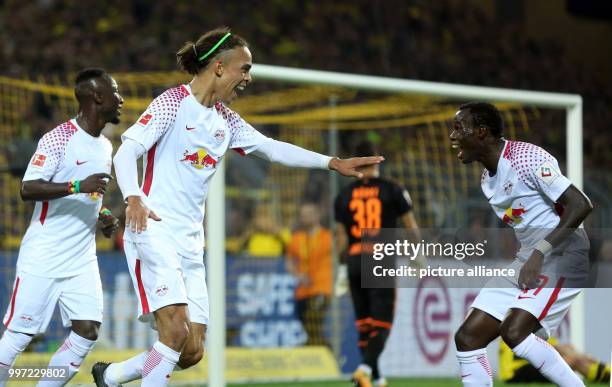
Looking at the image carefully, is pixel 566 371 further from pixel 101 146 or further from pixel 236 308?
pixel 236 308

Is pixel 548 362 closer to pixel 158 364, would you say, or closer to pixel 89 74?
pixel 158 364

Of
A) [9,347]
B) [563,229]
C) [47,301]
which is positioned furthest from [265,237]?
[563,229]

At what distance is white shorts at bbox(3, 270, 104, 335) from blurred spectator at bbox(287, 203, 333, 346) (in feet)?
21.0

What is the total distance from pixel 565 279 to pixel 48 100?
849 centimetres

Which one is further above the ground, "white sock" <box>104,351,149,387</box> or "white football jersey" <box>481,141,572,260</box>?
"white football jersey" <box>481,141,572,260</box>

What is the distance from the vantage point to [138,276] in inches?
228

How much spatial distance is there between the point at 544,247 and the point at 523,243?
0.52 metres

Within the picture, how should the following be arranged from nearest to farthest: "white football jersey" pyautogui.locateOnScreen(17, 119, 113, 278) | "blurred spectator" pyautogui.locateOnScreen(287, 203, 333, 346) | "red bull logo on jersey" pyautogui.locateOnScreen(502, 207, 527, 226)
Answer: "red bull logo on jersey" pyautogui.locateOnScreen(502, 207, 527, 226), "white football jersey" pyautogui.locateOnScreen(17, 119, 113, 278), "blurred spectator" pyautogui.locateOnScreen(287, 203, 333, 346)

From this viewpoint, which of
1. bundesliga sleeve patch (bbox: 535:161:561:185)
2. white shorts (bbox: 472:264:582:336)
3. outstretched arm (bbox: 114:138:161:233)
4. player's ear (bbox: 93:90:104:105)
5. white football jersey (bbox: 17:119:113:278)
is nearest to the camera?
outstretched arm (bbox: 114:138:161:233)

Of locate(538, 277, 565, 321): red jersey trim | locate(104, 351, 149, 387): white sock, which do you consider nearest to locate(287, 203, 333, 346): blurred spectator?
locate(538, 277, 565, 321): red jersey trim

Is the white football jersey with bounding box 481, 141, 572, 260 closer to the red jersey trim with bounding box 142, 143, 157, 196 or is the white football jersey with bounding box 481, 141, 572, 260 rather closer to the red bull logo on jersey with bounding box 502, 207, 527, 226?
the red bull logo on jersey with bounding box 502, 207, 527, 226

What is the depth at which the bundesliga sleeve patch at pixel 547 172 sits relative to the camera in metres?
6.12

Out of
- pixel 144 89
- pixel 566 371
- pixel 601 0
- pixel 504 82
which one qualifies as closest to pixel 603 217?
pixel 144 89

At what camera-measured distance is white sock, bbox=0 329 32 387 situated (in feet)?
21.8
